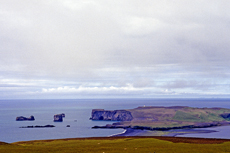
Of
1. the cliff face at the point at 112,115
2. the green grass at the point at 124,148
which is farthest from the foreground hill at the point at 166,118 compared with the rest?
the green grass at the point at 124,148

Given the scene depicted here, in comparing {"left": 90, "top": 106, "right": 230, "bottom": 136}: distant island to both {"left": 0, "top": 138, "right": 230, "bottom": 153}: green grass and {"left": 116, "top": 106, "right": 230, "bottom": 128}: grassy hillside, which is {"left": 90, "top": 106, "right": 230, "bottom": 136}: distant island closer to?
{"left": 116, "top": 106, "right": 230, "bottom": 128}: grassy hillside

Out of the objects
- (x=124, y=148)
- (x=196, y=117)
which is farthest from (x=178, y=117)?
(x=124, y=148)

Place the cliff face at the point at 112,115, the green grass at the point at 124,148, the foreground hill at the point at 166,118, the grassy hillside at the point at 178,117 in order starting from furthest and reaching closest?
the cliff face at the point at 112,115
the grassy hillside at the point at 178,117
the foreground hill at the point at 166,118
the green grass at the point at 124,148

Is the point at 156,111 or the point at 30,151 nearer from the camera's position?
the point at 30,151

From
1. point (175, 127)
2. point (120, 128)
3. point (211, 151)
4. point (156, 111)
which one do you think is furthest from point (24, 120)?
point (211, 151)

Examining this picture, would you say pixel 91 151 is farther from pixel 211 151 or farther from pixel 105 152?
pixel 211 151

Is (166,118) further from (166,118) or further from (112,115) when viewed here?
(112,115)

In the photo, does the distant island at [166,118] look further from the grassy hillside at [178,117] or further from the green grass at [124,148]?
the green grass at [124,148]

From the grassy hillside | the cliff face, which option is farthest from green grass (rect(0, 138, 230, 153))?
the cliff face

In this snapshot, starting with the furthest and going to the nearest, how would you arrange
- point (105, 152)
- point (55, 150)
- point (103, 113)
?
1. point (103, 113)
2. point (55, 150)
3. point (105, 152)
